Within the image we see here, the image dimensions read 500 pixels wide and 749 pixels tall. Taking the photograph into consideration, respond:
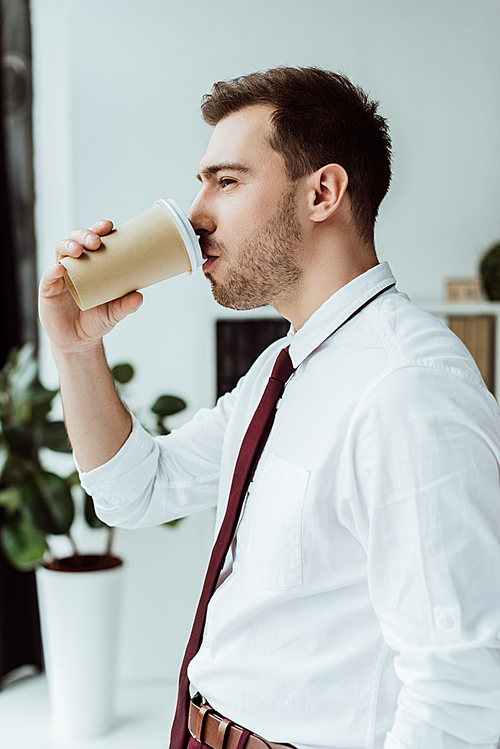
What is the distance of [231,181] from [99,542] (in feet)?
5.84

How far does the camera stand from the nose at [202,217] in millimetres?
905

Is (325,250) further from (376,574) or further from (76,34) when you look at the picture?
(76,34)

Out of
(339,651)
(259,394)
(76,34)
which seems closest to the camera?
(339,651)

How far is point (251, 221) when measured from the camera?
0.88 metres

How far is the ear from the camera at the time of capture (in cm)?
89

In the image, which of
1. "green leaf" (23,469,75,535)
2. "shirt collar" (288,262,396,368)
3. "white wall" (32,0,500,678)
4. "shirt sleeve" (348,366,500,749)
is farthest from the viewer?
"white wall" (32,0,500,678)

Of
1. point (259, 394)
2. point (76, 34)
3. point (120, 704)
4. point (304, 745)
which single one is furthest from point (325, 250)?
point (120, 704)

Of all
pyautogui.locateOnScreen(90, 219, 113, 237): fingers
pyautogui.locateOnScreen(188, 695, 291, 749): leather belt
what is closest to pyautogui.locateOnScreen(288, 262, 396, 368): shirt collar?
pyautogui.locateOnScreen(90, 219, 113, 237): fingers

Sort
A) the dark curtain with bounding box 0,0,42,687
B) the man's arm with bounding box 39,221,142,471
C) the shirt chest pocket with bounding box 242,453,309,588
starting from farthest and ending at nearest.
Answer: the dark curtain with bounding box 0,0,42,687
the man's arm with bounding box 39,221,142,471
the shirt chest pocket with bounding box 242,453,309,588

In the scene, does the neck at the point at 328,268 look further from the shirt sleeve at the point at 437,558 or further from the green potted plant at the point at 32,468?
the green potted plant at the point at 32,468

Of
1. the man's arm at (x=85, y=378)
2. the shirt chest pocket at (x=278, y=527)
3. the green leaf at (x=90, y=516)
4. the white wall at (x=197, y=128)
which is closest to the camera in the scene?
the shirt chest pocket at (x=278, y=527)

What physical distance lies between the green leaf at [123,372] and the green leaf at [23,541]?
495mm

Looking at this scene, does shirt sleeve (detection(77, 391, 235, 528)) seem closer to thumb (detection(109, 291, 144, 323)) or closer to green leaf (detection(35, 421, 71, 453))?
thumb (detection(109, 291, 144, 323))

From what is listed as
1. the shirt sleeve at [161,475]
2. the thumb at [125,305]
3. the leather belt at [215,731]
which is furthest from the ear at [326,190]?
the leather belt at [215,731]
